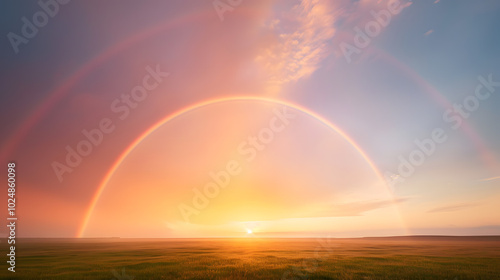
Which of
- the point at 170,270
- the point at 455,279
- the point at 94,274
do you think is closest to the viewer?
the point at 455,279

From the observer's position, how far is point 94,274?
22000 mm

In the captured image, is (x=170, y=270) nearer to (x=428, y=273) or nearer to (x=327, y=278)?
(x=327, y=278)

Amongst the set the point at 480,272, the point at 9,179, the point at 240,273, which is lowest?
the point at 480,272

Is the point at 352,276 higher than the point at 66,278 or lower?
lower

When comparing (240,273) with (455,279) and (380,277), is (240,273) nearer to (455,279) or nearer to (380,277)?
(380,277)

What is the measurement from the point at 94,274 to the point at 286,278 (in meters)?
16.5

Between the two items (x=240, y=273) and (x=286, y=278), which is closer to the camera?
(x=286, y=278)

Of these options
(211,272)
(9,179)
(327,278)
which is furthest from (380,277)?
(9,179)

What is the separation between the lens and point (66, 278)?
20547mm

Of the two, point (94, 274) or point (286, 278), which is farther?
point (94, 274)

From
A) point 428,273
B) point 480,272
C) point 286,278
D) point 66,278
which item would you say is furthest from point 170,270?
point 480,272

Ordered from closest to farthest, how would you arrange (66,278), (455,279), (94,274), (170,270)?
(455,279), (66,278), (94,274), (170,270)

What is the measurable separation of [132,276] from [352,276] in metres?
17.8

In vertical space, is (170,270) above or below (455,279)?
above
